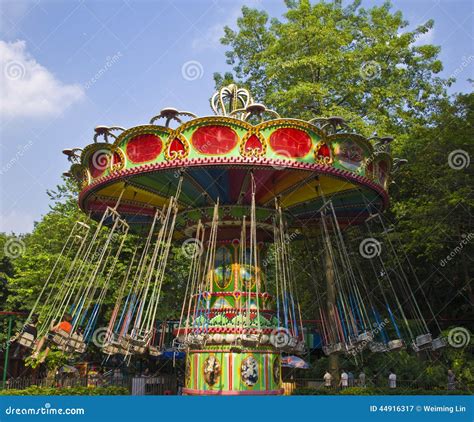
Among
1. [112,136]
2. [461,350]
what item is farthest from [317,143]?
[461,350]

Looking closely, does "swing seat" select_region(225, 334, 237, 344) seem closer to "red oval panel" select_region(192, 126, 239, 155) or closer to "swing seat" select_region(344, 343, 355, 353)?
"swing seat" select_region(344, 343, 355, 353)

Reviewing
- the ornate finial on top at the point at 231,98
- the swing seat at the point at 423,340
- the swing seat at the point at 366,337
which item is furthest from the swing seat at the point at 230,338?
the ornate finial on top at the point at 231,98

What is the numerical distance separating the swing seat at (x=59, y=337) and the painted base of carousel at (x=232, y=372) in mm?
3320

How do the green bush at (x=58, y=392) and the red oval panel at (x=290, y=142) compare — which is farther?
the green bush at (x=58, y=392)

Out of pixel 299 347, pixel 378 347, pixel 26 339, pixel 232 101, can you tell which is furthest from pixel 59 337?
pixel 232 101

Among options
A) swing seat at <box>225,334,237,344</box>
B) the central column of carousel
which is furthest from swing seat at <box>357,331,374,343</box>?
→ swing seat at <box>225,334,237,344</box>

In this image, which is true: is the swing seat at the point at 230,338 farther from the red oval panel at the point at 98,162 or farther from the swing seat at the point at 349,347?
the red oval panel at the point at 98,162

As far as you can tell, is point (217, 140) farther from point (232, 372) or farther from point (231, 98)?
point (232, 372)

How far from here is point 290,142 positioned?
11336 millimetres

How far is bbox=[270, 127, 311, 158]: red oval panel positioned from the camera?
1126 cm

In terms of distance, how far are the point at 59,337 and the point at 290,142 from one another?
618cm

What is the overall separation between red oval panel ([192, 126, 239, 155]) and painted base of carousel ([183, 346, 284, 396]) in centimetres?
454

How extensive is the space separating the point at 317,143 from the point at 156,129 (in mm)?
3534

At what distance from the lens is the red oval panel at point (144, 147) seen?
1159cm
